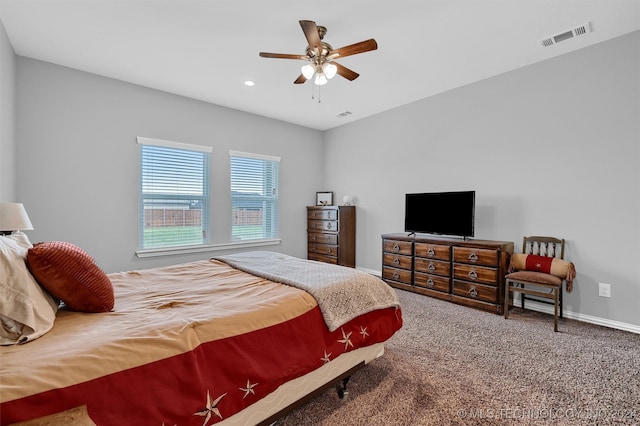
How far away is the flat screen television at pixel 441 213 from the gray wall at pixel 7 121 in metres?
4.48

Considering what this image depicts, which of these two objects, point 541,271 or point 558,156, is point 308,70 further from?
point 541,271

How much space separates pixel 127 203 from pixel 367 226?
371cm

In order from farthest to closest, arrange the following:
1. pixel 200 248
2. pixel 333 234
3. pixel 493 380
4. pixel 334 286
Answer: pixel 333 234, pixel 200 248, pixel 493 380, pixel 334 286

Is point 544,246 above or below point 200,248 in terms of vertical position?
above

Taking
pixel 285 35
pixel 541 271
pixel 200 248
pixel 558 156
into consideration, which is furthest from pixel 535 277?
pixel 200 248

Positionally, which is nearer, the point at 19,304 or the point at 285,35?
the point at 19,304

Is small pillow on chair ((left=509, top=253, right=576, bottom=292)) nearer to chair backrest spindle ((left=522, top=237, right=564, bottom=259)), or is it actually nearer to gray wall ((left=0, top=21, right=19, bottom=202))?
chair backrest spindle ((left=522, top=237, right=564, bottom=259))

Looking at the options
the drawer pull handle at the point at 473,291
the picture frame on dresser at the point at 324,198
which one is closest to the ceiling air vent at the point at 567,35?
the drawer pull handle at the point at 473,291

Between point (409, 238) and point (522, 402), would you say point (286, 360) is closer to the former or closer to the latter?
point (522, 402)

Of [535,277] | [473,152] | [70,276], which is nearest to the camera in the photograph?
[70,276]

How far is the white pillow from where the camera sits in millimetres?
1086

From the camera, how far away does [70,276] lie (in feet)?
4.43

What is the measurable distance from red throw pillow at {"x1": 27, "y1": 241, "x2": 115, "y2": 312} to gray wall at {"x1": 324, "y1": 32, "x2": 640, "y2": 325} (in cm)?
→ 402

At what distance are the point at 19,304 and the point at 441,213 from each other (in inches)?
156
